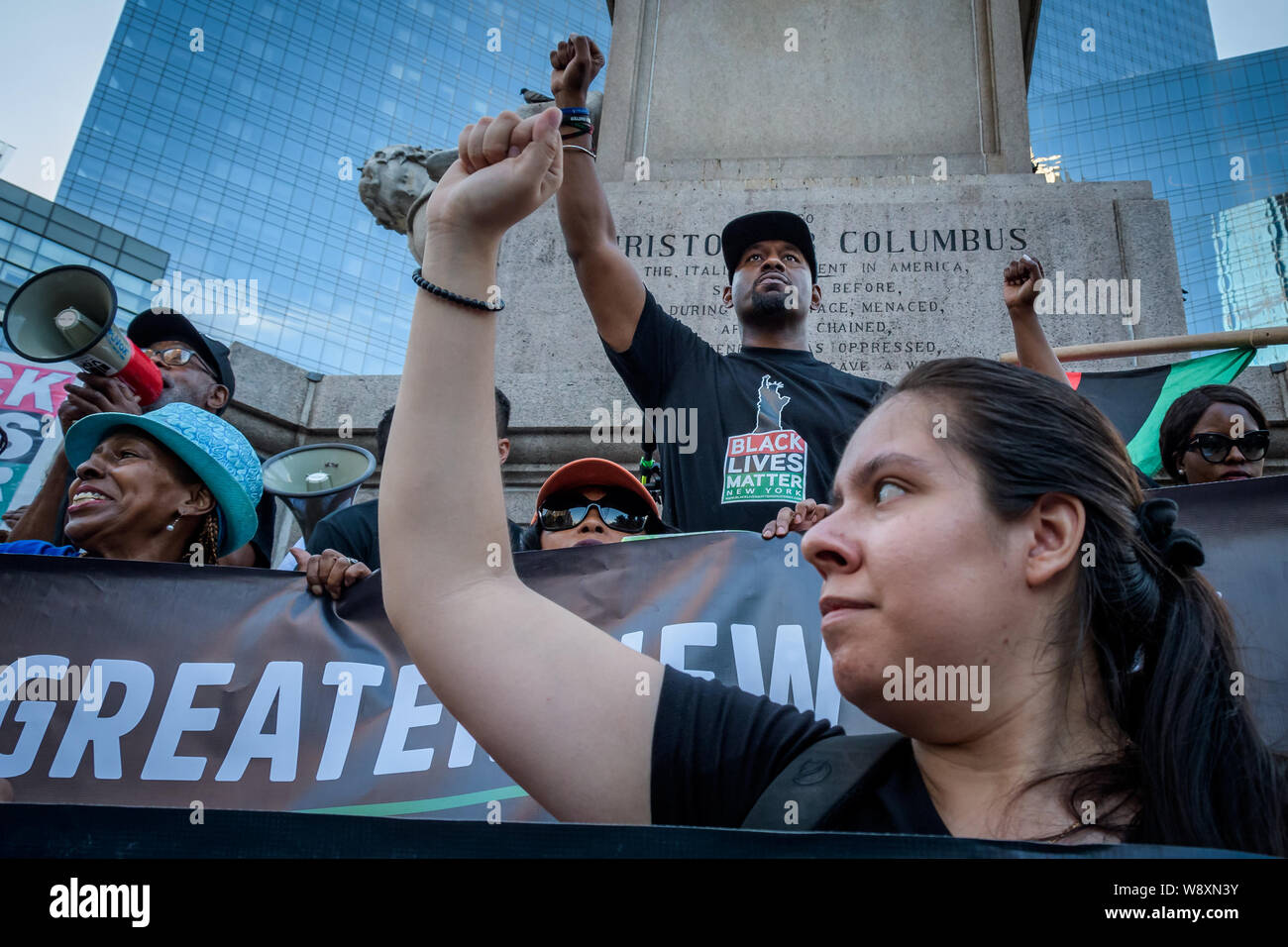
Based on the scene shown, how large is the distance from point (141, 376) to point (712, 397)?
7.36ft

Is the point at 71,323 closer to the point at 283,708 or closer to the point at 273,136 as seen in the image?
the point at 283,708

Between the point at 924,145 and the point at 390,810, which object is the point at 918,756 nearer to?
the point at 390,810

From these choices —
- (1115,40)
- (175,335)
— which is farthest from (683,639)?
(1115,40)

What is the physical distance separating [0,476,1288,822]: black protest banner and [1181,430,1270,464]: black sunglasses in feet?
3.80

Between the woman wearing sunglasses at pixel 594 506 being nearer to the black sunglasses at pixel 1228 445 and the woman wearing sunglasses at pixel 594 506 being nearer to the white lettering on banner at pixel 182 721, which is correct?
the white lettering on banner at pixel 182 721

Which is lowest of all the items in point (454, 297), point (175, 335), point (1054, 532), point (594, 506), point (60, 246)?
point (1054, 532)

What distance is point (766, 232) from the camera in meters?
4.31

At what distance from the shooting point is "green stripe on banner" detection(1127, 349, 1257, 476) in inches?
205

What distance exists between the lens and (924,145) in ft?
25.0

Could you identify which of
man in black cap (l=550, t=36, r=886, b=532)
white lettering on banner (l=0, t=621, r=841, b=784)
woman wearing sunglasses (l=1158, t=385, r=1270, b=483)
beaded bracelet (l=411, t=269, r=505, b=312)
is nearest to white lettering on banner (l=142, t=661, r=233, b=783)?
white lettering on banner (l=0, t=621, r=841, b=784)

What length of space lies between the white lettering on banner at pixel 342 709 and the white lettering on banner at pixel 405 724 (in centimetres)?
9

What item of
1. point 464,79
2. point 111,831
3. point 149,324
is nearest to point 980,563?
point 111,831

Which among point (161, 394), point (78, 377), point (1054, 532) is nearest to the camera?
point (1054, 532)

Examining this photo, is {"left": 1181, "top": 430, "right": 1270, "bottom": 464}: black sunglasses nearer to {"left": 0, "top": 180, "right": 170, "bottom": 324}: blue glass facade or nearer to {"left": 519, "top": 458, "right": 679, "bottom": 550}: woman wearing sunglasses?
{"left": 519, "top": 458, "right": 679, "bottom": 550}: woman wearing sunglasses
